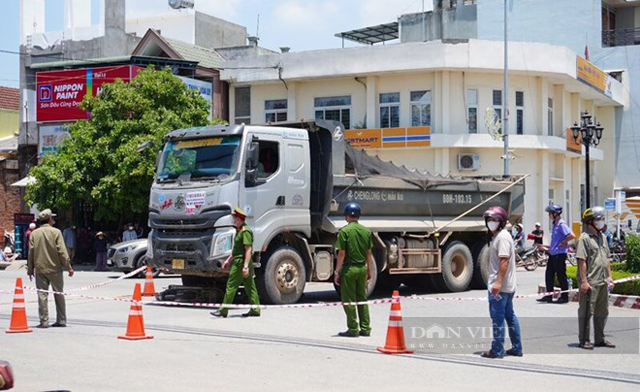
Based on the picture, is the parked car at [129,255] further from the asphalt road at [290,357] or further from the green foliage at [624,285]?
the green foliage at [624,285]

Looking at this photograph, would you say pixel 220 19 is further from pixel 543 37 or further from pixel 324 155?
pixel 324 155

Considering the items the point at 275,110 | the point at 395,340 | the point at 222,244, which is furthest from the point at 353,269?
the point at 275,110

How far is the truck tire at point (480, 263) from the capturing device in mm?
19500

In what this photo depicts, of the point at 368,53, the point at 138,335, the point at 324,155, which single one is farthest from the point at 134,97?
the point at 138,335

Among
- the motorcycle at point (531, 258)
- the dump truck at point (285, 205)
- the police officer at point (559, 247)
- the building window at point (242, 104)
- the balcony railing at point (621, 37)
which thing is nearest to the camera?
the dump truck at point (285, 205)

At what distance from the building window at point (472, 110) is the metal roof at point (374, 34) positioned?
12343 millimetres

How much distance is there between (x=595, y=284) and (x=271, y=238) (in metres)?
6.28

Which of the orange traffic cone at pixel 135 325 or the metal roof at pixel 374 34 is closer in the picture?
the orange traffic cone at pixel 135 325

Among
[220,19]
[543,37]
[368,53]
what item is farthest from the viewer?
[220,19]

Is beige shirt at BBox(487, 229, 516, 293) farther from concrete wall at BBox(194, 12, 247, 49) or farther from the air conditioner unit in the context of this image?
concrete wall at BBox(194, 12, 247, 49)

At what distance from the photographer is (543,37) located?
148ft

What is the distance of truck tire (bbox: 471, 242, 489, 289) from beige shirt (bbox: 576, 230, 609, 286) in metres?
8.61

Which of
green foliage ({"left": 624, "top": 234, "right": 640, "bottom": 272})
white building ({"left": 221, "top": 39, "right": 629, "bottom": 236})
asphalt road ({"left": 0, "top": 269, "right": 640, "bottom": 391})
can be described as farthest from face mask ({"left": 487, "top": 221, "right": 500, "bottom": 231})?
white building ({"left": 221, "top": 39, "right": 629, "bottom": 236})

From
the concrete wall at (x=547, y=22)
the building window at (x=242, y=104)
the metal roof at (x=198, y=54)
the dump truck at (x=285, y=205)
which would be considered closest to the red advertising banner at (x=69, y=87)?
the metal roof at (x=198, y=54)
